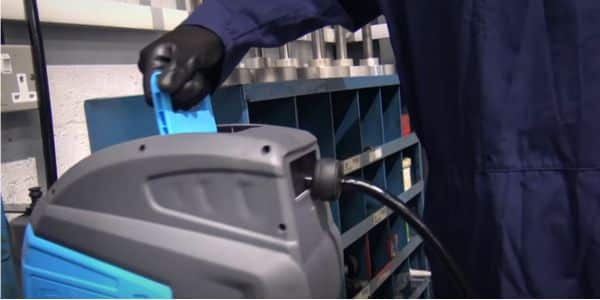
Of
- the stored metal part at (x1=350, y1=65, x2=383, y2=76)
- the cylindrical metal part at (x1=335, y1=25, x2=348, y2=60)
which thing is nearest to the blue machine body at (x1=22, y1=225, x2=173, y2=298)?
→ the stored metal part at (x1=350, y1=65, x2=383, y2=76)

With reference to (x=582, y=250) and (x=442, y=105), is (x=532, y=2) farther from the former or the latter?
(x=582, y=250)

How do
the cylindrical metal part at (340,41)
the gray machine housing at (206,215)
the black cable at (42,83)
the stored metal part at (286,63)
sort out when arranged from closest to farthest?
the gray machine housing at (206,215), the black cable at (42,83), the stored metal part at (286,63), the cylindrical metal part at (340,41)

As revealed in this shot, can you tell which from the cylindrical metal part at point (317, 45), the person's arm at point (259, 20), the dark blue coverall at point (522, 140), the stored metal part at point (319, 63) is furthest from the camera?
the cylindrical metal part at point (317, 45)

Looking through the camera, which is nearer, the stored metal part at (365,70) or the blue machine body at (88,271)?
the blue machine body at (88,271)

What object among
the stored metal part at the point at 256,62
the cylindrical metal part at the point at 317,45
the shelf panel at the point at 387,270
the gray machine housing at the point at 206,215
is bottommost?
the shelf panel at the point at 387,270

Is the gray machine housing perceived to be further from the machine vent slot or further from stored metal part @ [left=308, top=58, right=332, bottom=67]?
stored metal part @ [left=308, top=58, right=332, bottom=67]

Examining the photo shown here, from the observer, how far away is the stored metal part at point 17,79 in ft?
2.60

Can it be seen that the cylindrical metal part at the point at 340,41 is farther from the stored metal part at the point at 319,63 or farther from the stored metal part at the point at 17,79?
the stored metal part at the point at 17,79

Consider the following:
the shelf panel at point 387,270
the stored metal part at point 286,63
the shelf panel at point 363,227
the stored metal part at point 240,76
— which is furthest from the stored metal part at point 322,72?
the shelf panel at point 387,270

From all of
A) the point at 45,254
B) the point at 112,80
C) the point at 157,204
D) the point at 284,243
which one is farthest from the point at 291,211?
the point at 112,80

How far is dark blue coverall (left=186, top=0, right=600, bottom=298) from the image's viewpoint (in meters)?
0.57

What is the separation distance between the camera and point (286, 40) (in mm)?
789

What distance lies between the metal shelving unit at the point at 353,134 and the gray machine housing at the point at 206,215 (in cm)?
47

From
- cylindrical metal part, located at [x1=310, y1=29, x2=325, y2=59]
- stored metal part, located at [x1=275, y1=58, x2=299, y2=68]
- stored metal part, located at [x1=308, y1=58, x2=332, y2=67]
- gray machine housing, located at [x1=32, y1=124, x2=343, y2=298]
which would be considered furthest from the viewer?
cylindrical metal part, located at [x1=310, y1=29, x2=325, y2=59]
